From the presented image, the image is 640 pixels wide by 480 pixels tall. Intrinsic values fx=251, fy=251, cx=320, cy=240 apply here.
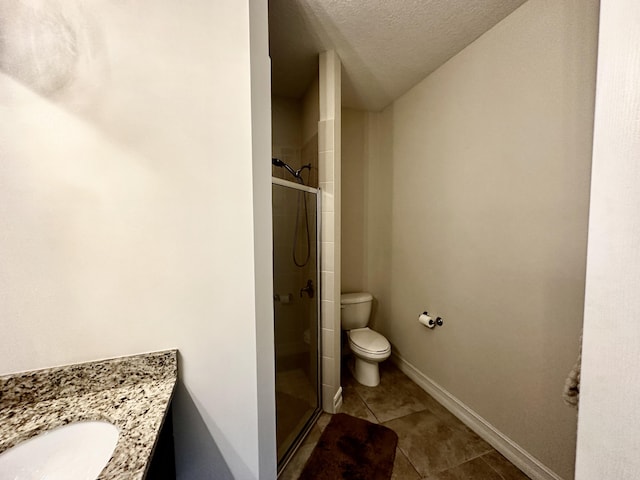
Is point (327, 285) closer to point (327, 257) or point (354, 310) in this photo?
point (327, 257)

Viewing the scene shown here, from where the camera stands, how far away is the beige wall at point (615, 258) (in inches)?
16.7

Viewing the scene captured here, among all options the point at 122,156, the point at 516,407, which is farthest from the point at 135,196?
the point at 516,407

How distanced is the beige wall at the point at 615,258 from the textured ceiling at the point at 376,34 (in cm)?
134

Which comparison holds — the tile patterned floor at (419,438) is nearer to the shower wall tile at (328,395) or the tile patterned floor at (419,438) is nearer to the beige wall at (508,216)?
the shower wall tile at (328,395)

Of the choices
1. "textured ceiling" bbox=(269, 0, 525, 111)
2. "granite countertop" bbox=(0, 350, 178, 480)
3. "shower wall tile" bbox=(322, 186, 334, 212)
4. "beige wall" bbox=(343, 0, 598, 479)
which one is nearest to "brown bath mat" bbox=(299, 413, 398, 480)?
"beige wall" bbox=(343, 0, 598, 479)

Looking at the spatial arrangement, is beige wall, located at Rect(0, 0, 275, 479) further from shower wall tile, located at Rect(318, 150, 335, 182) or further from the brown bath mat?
shower wall tile, located at Rect(318, 150, 335, 182)

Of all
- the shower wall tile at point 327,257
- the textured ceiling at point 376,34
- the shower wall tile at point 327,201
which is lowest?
the shower wall tile at point 327,257

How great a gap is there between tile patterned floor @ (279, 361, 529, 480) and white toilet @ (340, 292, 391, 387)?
4.3 inches

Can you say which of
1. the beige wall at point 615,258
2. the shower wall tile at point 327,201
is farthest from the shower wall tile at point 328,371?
the beige wall at point 615,258

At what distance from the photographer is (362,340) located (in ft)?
7.24

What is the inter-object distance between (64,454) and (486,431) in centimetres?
210

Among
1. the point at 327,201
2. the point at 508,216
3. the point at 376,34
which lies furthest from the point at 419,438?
the point at 376,34

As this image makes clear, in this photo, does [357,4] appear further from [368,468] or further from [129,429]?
[368,468]

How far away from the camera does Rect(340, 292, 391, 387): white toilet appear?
6.87 ft
